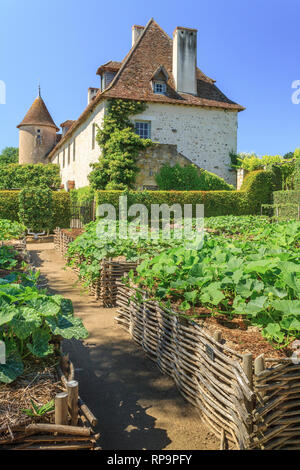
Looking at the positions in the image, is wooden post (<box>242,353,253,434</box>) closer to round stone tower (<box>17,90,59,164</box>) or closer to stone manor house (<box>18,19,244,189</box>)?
stone manor house (<box>18,19,244,189</box>)

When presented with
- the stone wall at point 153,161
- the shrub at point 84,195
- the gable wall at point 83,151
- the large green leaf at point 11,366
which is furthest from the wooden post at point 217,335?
the gable wall at point 83,151

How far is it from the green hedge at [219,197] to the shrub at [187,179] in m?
1.76

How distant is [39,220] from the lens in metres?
17.5

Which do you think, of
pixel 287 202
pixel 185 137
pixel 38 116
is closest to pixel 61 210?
pixel 185 137

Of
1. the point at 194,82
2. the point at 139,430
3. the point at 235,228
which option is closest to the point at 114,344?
the point at 139,430

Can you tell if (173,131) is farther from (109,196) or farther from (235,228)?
(235,228)

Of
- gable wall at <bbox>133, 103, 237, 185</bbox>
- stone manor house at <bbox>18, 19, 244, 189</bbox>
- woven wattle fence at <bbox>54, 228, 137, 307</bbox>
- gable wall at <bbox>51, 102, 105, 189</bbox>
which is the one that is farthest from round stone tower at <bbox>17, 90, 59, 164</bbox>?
woven wattle fence at <bbox>54, 228, 137, 307</bbox>

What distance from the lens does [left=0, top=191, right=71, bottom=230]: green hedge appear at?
18.9m

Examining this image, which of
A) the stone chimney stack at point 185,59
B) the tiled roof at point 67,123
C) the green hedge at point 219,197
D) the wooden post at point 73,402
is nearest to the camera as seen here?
the wooden post at point 73,402

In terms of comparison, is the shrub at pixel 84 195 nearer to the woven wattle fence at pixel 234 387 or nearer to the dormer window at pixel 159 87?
the dormer window at pixel 159 87

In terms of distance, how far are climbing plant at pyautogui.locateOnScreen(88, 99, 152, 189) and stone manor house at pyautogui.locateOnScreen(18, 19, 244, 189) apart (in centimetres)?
54

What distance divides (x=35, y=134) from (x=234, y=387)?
39.6 m

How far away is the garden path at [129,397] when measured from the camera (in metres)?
3.00

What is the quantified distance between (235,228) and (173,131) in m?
12.3
